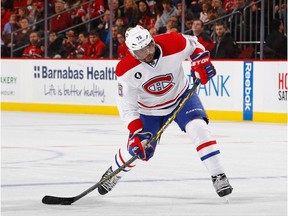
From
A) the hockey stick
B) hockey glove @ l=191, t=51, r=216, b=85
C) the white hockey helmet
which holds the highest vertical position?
the white hockey helmet

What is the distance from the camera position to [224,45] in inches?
542

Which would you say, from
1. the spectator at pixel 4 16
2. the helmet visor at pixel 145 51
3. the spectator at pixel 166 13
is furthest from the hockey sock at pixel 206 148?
the spectator at pixel 4 16

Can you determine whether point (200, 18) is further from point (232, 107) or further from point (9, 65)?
point (9, 65)

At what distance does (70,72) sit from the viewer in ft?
51.7

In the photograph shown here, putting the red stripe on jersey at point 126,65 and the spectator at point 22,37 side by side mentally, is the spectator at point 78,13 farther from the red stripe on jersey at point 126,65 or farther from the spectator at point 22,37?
the red stripe on jersey at point 126,65

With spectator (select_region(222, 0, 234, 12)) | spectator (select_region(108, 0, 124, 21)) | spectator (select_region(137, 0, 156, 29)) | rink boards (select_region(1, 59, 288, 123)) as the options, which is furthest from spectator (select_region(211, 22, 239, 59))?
spectator (select_region(108, 0, 124, 21))

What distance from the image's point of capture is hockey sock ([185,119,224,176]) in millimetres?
6266

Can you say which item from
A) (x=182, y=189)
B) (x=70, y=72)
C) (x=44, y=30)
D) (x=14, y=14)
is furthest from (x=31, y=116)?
(x=182, y=189)

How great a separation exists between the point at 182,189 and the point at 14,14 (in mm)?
11675

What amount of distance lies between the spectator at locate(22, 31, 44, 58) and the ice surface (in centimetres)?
381

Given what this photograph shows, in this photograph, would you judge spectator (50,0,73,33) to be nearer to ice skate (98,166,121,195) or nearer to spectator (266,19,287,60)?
spectator (266,19,287,60)

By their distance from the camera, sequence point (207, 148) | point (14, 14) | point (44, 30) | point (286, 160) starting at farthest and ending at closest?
point (14, 14) → point (44, 30) → point (286, 160) → point (207, 148)

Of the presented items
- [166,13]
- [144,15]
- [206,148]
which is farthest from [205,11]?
[206,148]

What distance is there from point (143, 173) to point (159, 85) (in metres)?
1.44
